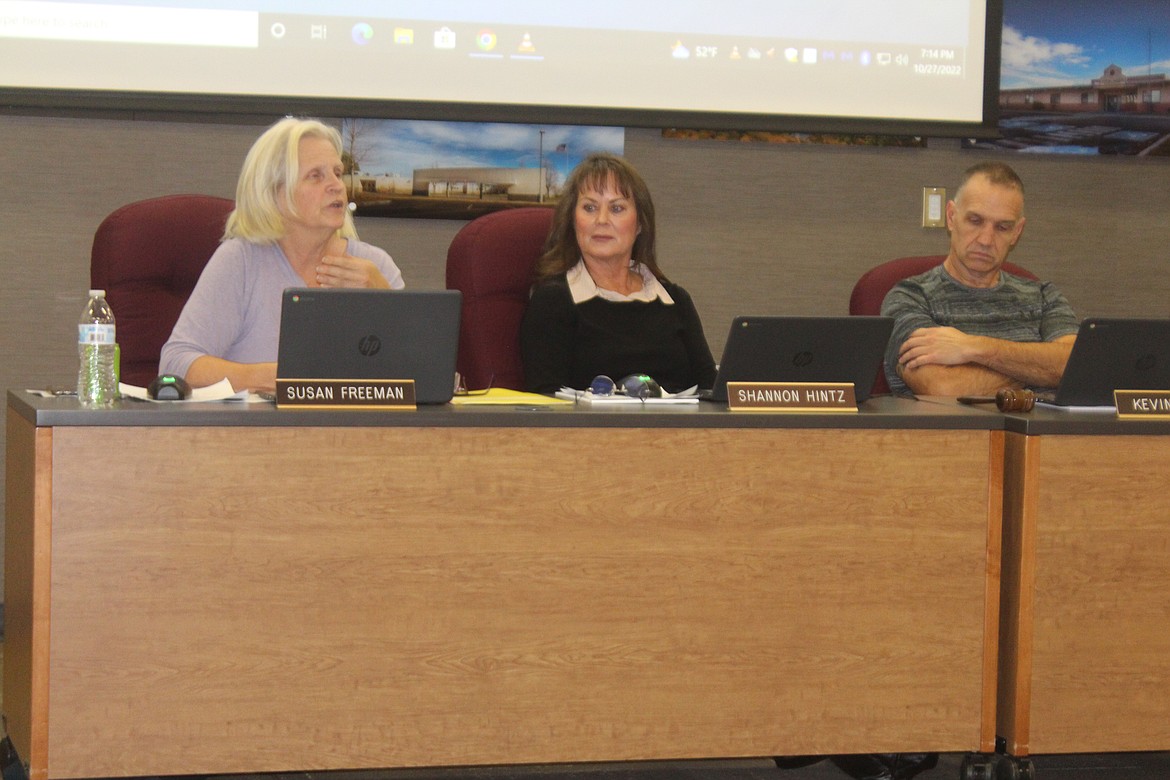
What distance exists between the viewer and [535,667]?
5.58ft

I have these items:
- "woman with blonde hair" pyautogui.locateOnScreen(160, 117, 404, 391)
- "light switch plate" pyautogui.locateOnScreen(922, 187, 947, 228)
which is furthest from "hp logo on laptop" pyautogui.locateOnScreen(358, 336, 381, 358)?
"light switch plate" pyautogui.locateOnScreen(922, 187, 947, 228)

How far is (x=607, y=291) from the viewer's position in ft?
8.71

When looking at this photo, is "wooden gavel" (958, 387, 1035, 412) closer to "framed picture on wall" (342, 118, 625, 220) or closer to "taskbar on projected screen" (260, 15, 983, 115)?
"taskbar on projected screen" (260, 15, 983, 115)

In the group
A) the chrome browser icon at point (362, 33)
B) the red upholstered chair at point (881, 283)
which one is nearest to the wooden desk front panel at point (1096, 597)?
the red upholstered chair at point (881, 283)

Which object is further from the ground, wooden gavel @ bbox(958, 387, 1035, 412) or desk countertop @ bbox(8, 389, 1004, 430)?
wooden gavel @ bbox(958, 387, 1035, 412)

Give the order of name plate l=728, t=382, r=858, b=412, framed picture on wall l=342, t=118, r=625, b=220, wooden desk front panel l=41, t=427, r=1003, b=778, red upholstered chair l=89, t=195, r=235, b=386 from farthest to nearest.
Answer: framed picture on wall l=342, t=118, r=625, b=220 < red upholstered chair l=89, t=195, r=235, b=386 < name plate l=728, t=382, r=858, b=412 < wooden desk front panel l=41, t=427, r=1003, b=778

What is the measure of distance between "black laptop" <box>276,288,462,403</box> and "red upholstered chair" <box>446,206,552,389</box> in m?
0.77

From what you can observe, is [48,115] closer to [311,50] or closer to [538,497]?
[311,50]

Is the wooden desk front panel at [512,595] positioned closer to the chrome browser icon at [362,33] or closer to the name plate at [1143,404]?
→ the name plate at [1143,404]

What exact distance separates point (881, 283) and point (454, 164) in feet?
3.50

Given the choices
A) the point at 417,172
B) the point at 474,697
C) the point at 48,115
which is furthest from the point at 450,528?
the point at 48,115

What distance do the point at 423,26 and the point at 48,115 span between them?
0.90 m

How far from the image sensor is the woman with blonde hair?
7.64 ft

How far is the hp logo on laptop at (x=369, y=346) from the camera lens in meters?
1.72
